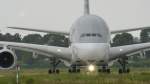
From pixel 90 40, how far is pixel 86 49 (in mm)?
950

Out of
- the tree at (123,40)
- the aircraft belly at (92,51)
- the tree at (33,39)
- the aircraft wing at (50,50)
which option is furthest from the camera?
the tree at (33,39)

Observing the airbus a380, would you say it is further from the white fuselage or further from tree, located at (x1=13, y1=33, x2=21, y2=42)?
tree, located at (x1=13, y1=33, x2=21, y2=42)

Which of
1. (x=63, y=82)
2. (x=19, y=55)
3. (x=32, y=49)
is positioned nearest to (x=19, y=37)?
(x=19, y=55)

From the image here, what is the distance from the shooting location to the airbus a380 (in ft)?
108

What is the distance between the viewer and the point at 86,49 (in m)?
32.7

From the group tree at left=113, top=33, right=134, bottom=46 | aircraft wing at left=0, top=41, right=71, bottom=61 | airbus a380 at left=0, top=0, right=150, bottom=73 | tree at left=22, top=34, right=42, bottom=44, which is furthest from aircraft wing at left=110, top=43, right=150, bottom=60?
tree at left=22, top=34, right=42, bottom=44

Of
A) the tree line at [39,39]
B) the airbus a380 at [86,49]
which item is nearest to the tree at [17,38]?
A: the tree line at [39,39]

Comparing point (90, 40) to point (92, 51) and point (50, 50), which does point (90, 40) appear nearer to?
point (92, 51)

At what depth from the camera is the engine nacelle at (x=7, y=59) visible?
3288 cm

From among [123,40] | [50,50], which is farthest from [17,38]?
[50,50]

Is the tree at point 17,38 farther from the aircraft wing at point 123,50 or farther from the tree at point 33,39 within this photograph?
the aircraft wing at point 123,50

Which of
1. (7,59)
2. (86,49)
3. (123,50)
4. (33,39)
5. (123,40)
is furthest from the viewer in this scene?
(33,39)

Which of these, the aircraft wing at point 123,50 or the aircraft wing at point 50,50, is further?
the aircraft wing at point 50,50

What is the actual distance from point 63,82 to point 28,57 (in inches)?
1860
